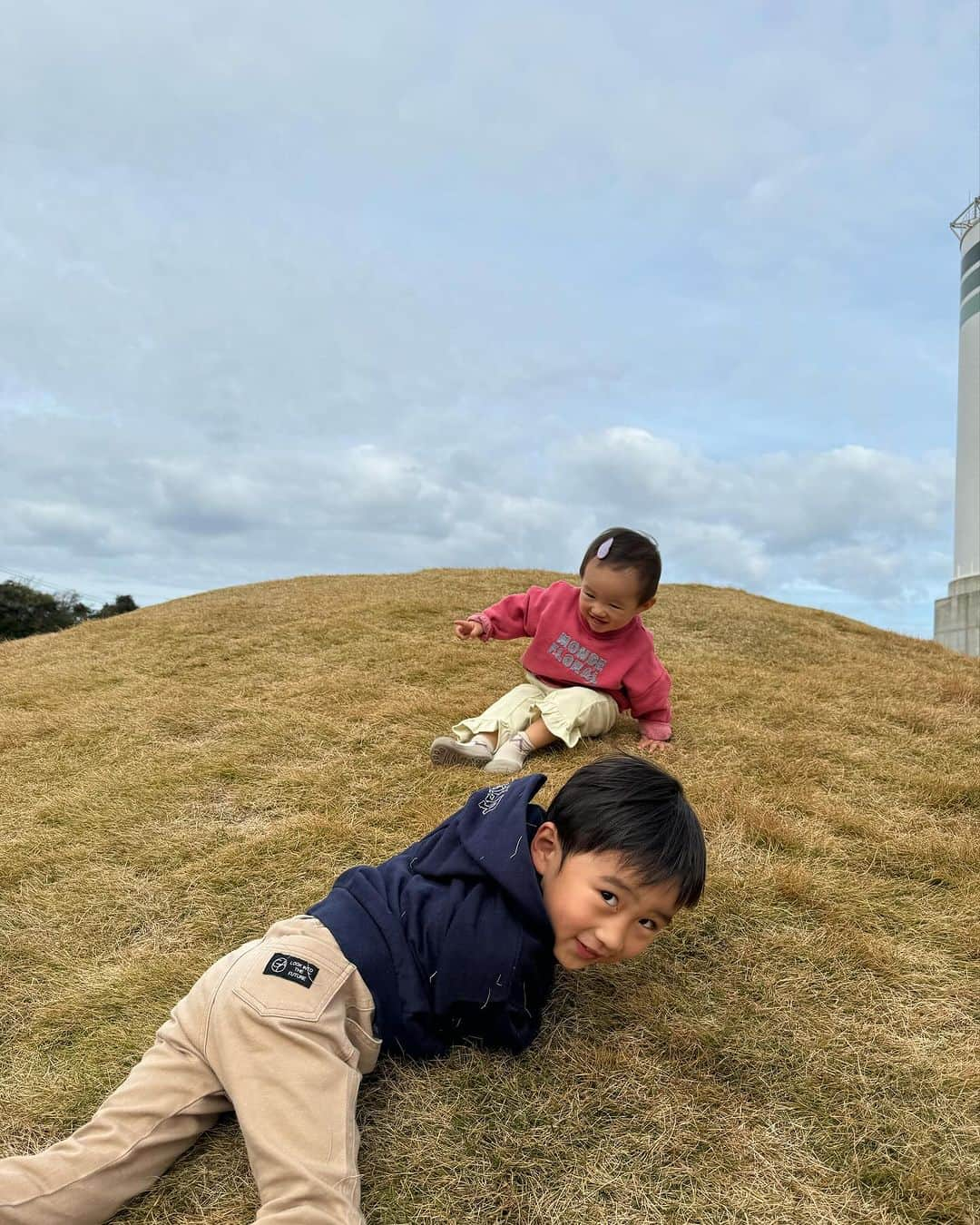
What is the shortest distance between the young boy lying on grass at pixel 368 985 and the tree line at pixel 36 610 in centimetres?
2141

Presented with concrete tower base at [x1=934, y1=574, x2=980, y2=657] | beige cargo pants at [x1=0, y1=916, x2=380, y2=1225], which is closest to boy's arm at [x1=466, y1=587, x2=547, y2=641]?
beige cargo pants at [x1=0, y1=916, x2=380, y2=1225]

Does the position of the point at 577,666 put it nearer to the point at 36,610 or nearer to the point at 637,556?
the point at 637,556

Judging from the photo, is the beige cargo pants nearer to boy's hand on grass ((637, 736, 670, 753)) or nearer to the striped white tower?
boy's hand on grass ((637, 736, 670, 753))

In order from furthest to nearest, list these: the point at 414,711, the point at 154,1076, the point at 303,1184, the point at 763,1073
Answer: the point at 414,711, the point at 763,1073, the point at 154,1076, the point at 303,1184

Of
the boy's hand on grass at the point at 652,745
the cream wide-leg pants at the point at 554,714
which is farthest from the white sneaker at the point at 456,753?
the boy's hand on grass at the point at 652,745

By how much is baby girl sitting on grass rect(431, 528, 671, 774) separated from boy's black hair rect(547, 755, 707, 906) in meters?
1.88

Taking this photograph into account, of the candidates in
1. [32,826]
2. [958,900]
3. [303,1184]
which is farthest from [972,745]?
[32,826]

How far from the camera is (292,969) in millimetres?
1918

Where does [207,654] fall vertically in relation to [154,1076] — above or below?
above

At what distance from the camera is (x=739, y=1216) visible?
178 centimetres

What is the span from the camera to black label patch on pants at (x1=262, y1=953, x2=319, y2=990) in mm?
1903

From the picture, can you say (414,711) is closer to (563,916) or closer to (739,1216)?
(563,916)

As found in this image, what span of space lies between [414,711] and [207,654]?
8.63 feet

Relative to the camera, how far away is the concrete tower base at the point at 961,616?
62.3 feet
